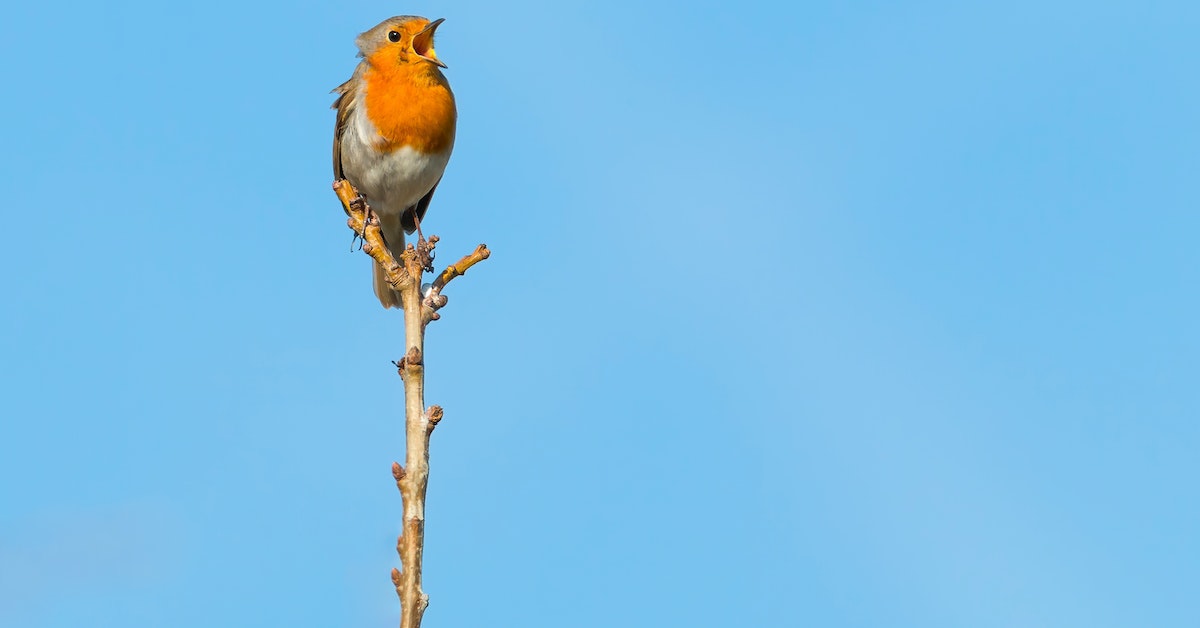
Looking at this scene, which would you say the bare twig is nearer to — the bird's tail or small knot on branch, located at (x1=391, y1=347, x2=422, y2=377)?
small knot on branch, located at (x1=391, y1=347, x2=422, y2=377)

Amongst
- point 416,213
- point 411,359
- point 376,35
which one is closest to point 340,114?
point 376,35

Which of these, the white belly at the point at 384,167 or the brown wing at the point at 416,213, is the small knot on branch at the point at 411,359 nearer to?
the white belly at the point at 384,167

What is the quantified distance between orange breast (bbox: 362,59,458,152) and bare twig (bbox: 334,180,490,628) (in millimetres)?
3812

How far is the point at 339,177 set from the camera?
10.5 m

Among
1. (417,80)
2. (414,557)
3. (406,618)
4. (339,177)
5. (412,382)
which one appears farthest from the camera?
(339,177)

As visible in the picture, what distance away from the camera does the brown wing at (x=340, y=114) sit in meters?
10.2

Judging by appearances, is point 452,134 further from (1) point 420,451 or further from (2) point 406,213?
(1) point 420,451

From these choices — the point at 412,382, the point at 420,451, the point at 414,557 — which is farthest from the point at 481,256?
the point at 414,557

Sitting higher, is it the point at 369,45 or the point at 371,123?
the point at 369,45

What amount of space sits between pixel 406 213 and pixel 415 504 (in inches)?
286

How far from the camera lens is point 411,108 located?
378 inches

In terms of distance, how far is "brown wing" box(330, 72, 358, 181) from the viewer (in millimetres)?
10227

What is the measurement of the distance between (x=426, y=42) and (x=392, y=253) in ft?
7.06

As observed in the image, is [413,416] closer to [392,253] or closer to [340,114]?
[340,114]
